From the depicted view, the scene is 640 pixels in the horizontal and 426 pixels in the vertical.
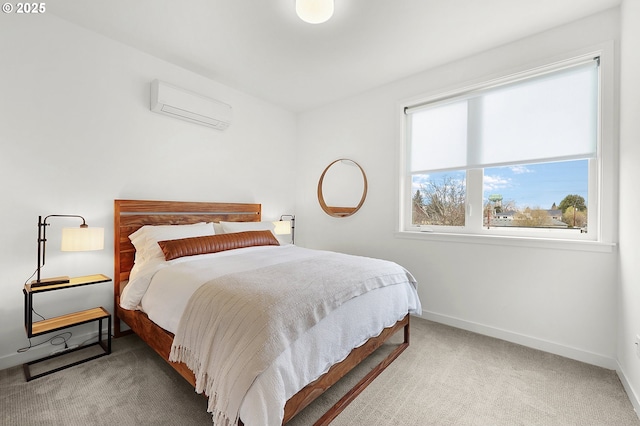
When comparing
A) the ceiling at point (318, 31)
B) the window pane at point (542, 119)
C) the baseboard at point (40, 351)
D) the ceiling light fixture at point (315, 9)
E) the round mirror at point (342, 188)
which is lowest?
the baseboard at point (40, 351)

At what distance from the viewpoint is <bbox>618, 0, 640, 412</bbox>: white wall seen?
1704mm

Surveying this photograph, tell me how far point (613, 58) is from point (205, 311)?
332 centimetres

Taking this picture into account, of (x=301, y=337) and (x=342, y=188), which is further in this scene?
(x=342, y=188)

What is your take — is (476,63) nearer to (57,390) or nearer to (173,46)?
(173,46)

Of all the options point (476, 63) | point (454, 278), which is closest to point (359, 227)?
point (454, 278)

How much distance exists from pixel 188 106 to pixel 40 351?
96.5 inches

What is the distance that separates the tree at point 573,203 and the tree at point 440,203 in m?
0.79

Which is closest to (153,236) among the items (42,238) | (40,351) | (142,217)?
(142,217)

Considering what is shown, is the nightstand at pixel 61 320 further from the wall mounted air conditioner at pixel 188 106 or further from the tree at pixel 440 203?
the tree at pixel 440 203

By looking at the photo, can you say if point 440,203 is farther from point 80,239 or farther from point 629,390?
point 80,239

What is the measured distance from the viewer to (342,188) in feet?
12.5

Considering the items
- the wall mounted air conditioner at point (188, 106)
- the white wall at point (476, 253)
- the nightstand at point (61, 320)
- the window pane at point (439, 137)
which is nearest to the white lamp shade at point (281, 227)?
the white wall at point (476, 253)

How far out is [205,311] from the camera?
1.52 metres

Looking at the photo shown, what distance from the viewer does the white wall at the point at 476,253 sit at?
2166mm
